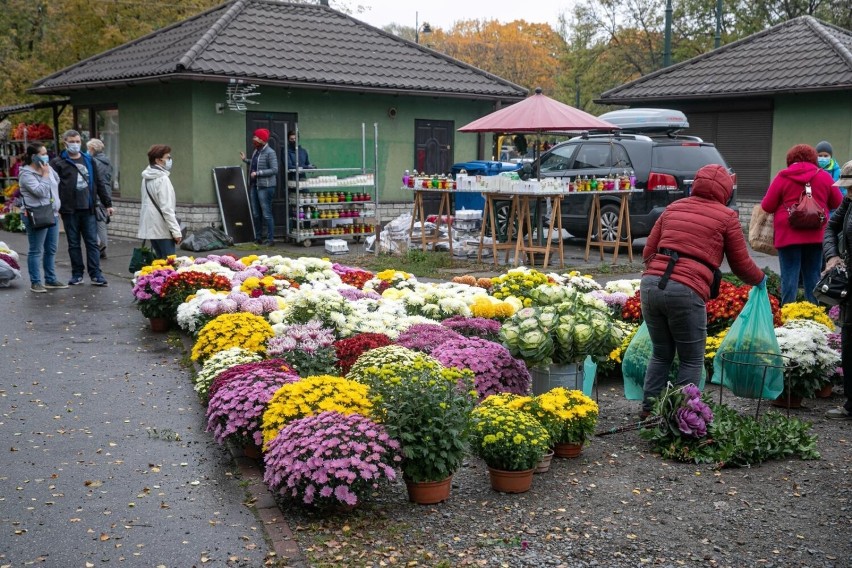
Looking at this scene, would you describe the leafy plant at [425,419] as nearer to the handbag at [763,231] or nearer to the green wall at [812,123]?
the handbag at [763,231]

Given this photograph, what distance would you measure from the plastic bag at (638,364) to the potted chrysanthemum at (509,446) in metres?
1.78

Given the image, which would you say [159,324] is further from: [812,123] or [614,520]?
[812,123]

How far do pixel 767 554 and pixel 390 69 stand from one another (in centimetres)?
1746

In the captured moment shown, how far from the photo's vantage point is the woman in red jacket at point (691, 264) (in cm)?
617

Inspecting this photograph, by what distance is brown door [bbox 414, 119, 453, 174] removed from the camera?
2108 centimetres

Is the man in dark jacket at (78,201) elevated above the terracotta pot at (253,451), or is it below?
above

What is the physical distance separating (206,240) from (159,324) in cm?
755

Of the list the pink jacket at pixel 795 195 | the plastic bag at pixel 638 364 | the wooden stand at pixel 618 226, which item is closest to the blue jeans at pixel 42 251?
the wooden stand at pixel 618 226

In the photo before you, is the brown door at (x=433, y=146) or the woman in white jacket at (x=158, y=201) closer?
the woman in white jacket at (x=158, y=201)

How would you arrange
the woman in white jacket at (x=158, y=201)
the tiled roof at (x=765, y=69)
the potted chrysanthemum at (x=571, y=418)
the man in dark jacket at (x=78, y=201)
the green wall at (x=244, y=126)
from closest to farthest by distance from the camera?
the potted chrysanthemum at (x=571, y=418) < the woman in white jacket at (x=158, y=201) < the man in dark jacket at (x=78, y=201) < the green wall at (x=244, y=126) < the tiled roof at (x=765, y=69)

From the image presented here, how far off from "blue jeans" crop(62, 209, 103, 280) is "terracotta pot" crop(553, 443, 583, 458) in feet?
28.0

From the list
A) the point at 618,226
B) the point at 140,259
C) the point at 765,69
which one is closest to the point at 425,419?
the point at 140,259

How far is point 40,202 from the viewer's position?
12086mm

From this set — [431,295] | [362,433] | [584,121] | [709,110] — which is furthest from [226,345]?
[709,110]
